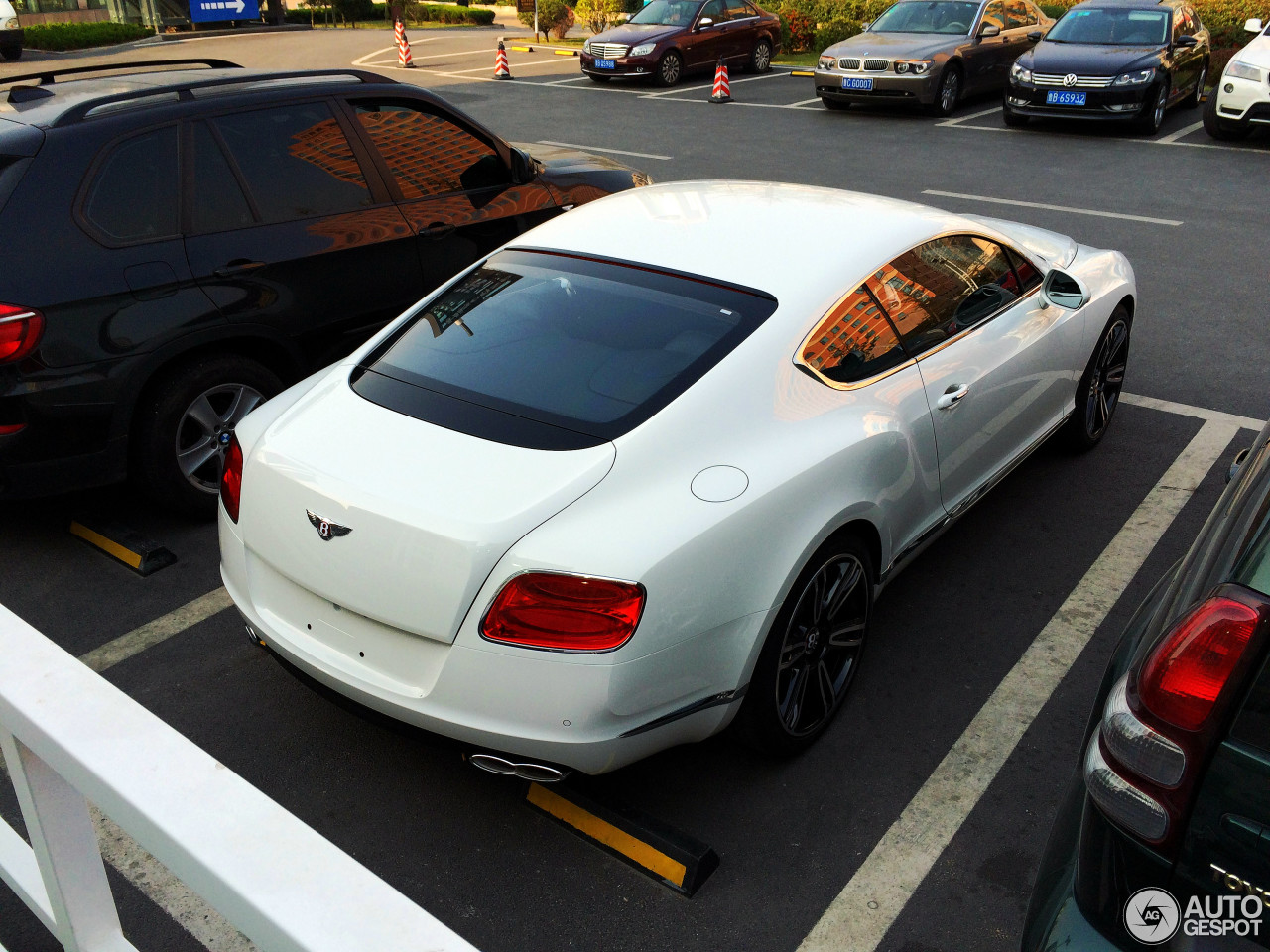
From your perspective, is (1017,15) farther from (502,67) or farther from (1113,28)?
(502,67)

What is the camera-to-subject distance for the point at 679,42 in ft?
61.8

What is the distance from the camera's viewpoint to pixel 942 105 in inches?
603

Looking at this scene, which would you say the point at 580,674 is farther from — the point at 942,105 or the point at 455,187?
the point at 942,105

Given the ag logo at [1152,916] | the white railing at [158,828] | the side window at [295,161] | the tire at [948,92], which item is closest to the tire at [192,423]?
the side window at [295,161]

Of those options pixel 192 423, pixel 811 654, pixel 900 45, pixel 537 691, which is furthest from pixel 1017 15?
pixel 537 691

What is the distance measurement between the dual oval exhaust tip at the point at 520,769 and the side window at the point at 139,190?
2.87m

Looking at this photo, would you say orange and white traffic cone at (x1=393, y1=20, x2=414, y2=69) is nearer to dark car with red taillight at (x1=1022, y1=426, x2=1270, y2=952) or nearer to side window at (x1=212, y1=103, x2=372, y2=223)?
side window at (x1=212, y1=103, x2=372, y2=223)

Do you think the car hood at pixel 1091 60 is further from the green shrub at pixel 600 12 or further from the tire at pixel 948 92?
the green shrub at pixel 600 12

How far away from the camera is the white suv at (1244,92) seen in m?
12.5

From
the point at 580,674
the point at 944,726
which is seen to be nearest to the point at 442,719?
the point at 580,674

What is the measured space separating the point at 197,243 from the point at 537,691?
2.92m

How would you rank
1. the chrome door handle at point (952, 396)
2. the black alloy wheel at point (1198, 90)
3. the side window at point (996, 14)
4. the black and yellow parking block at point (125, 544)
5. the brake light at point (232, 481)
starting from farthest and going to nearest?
the side window at point (996, 14) → the black alloy wheel at point (1198, 90) → the black and yellow parking block at point (125, 544) → the chrome door handle at point (952, 396) → the brake light at point (232, 481)

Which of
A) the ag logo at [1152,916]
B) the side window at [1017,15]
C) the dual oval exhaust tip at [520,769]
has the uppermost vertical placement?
the side window at [1017,15]

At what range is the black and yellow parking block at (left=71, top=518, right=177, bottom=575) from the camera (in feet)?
15.1
